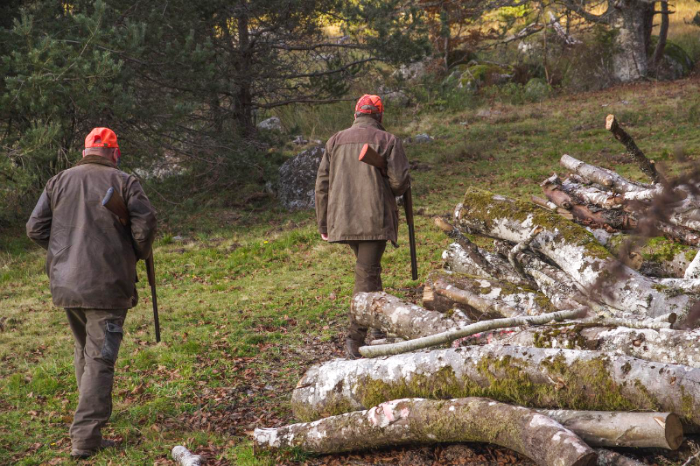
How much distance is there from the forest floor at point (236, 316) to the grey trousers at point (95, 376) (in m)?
0.20

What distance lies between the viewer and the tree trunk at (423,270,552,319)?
5.39 metres

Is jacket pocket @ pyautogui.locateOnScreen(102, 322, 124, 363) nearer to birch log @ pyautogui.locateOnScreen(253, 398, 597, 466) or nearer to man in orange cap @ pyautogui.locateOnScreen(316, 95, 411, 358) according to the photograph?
birch log @ pyautogui.locateOnScreen(253, 398, 597, 466)

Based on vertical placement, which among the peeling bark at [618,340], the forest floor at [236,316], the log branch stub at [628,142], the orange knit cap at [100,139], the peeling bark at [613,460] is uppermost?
the orange knit cap at [100,139]

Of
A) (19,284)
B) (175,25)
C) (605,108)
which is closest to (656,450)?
(19,284)

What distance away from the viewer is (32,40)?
11.1m

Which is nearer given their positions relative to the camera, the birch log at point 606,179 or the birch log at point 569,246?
the birch log at point 569,246

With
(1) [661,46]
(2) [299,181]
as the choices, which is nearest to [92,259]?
(2) [299,181]

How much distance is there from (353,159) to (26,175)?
23.0 ft

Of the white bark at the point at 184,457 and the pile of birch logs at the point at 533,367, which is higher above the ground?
the pile of birch logs at the point at 533,367

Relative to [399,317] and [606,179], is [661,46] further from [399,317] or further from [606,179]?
[399,317]

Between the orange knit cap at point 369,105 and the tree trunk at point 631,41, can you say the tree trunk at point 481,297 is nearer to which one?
the orange knit cap at point 369,105

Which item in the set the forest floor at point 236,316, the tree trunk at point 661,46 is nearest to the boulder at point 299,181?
the forest floor at point 236,316

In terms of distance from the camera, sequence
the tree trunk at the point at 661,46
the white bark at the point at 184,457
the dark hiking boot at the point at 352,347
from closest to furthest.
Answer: the white bark at the point at 184,457
the dark hiking boot at the point at 352,347
the tree trunk at the point at 661,46

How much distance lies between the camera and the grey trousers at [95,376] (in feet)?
15.6
